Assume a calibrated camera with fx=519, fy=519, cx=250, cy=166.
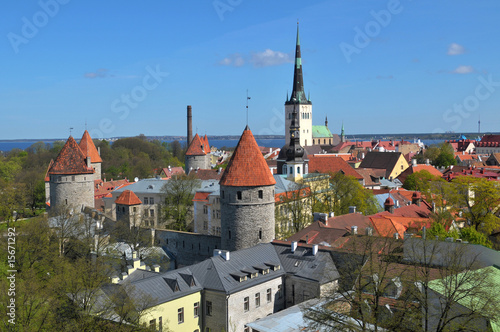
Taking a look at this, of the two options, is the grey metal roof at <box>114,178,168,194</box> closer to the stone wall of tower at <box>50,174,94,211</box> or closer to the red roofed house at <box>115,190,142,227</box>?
the stone wall of tower at <box>50,174,94,211</box>

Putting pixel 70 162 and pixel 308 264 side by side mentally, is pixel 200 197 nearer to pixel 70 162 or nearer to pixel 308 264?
pixel 70 162

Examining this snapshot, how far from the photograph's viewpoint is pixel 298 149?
48.2m

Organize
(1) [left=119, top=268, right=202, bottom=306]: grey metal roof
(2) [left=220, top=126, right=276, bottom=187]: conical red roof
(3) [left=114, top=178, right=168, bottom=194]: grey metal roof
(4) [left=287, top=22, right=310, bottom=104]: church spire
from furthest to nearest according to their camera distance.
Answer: (4) [left=287, top=22, right=310, bottom=104]: church spire < (3) [left=114, top=178, right=168, bottom=194]: grey metal roof < (2) [left=220, top=126, right=276, bottom=187]: conical red roof < (1) [left=119, top=268, right=202, bottom=306]: grey metal roof

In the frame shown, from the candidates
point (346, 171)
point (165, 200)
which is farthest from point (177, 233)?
point (346, 171)

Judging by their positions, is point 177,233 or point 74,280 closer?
point 74,280

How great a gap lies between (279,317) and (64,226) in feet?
60.9

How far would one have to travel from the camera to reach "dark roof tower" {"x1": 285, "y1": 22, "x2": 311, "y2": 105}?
279 ft

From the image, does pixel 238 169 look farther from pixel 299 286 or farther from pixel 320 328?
pixel 320 328

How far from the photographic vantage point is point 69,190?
141 ft

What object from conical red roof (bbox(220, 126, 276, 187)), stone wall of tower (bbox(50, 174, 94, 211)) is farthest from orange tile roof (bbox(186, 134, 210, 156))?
conical red roof (bbox(220, 126, 276, 187))

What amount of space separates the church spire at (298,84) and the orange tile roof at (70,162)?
4917cm

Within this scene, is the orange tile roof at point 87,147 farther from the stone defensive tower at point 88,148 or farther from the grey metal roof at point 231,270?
the grey metal roof at point 231,270

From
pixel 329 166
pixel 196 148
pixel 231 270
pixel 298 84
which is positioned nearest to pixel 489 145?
pixel 298 84

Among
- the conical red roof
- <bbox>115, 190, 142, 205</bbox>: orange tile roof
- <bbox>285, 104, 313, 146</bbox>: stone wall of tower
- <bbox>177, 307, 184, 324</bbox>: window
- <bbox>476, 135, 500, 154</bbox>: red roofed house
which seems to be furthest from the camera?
<bbox>476, 135, 500, 154</bbox>: red roofed house
